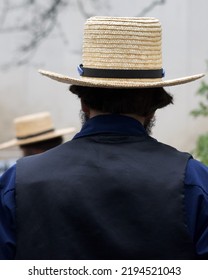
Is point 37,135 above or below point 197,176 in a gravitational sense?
below

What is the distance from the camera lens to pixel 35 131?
5652 millimetres

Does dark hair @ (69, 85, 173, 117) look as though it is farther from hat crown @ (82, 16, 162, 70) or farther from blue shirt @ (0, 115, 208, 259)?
hat crown @ (82, 16, 162, 70)

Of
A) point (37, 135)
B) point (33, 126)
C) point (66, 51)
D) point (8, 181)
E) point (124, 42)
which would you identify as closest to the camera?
point (8, 181)

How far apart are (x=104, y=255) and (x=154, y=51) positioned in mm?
637

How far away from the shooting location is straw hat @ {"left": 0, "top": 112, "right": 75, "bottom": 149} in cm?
552

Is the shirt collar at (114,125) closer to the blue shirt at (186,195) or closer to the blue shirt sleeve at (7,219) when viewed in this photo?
the blue shirt at (186,195)

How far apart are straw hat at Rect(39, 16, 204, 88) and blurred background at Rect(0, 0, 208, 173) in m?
6.09

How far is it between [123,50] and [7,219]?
58 centimetres

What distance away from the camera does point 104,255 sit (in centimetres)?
270

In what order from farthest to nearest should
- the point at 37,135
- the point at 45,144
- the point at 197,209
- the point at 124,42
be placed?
1. the point at 37,135
2. the point at 45,144
3. the point at 124,42
4. the point at 197,209

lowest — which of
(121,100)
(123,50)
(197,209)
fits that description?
(197,209)

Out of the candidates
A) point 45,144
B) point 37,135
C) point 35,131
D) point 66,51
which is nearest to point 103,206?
point 45,144

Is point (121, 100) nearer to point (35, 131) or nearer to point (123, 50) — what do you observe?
point (123, 50)

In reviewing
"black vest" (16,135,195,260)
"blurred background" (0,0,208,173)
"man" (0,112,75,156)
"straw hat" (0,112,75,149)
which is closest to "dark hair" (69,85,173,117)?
"black vest" (16,135,195,260)
